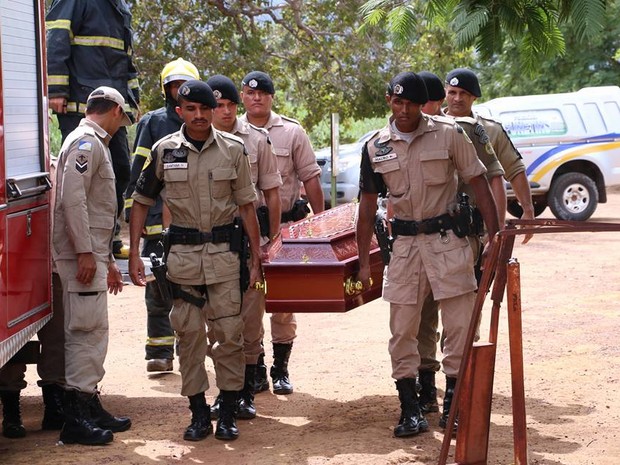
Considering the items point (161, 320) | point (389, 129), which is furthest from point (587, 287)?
point (389, 129)

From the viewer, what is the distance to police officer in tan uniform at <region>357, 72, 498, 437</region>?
6238mm

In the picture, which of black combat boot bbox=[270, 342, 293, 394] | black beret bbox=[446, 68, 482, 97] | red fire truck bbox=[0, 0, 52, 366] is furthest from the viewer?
black combat boot bbox=[270, 342, 293, 394]

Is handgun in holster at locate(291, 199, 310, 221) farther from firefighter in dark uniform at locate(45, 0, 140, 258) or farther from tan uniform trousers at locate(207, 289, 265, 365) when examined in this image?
firefighter in dark uniform at locate(45, 0, 140, 258)

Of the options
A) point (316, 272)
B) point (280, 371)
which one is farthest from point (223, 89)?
point (280, 371)

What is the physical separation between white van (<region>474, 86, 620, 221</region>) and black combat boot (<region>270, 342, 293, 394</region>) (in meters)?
11.0

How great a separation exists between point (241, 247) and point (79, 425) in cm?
130

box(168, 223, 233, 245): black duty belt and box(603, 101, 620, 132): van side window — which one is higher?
box(603, 101, 620, 132): van side window

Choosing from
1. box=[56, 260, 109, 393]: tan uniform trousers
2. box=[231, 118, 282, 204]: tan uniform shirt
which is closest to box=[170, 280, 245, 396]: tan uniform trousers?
box=[56, 260, 109, 393]: tan uniform trousers

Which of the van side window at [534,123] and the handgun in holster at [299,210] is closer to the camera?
the handgun in holster at [299,210]

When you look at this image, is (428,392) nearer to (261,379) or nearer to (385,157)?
(261,379)

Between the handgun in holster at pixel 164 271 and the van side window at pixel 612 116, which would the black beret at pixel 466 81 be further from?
the van side window at pixel 612 116

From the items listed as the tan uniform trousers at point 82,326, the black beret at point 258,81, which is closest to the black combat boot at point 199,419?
the tan uniform trousers at point 82,326

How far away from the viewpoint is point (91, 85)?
7.43 meters

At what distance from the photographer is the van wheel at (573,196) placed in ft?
60.0
